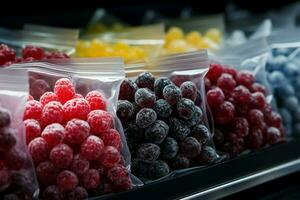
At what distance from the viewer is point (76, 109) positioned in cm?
112

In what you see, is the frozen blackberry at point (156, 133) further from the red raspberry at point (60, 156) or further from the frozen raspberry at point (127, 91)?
the red raspberry at point (60, 156)

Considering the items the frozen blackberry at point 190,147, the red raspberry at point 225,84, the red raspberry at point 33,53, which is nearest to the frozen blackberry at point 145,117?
the frozen blackberry at point 190,147

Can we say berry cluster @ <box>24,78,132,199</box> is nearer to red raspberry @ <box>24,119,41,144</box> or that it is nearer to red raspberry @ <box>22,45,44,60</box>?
red raspberry @ <box>24,119,41,144</box>

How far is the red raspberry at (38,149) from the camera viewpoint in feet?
3.49

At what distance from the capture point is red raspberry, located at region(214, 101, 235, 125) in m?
1.40

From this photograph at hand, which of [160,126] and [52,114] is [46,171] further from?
[160,126]

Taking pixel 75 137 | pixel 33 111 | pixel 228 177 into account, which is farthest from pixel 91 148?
pixel 228 177

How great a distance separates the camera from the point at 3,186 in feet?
3.24

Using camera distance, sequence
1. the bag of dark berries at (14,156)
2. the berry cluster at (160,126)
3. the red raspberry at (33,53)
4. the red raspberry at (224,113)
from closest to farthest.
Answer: the bag of dark berries at (14,156) < the berry cluster at (160,126) < the red raspberry at (224,113) < the red raspberry at (33,53)

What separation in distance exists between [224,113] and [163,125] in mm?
243

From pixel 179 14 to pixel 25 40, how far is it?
3.30 feet

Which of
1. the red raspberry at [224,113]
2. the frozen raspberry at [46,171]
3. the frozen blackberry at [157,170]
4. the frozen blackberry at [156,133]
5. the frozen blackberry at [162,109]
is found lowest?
the frozen blackberry at [157,170]

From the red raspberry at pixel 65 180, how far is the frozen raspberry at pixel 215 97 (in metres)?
0.49

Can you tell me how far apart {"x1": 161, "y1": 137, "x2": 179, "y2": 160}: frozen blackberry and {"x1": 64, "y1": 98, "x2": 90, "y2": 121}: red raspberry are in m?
0.22
